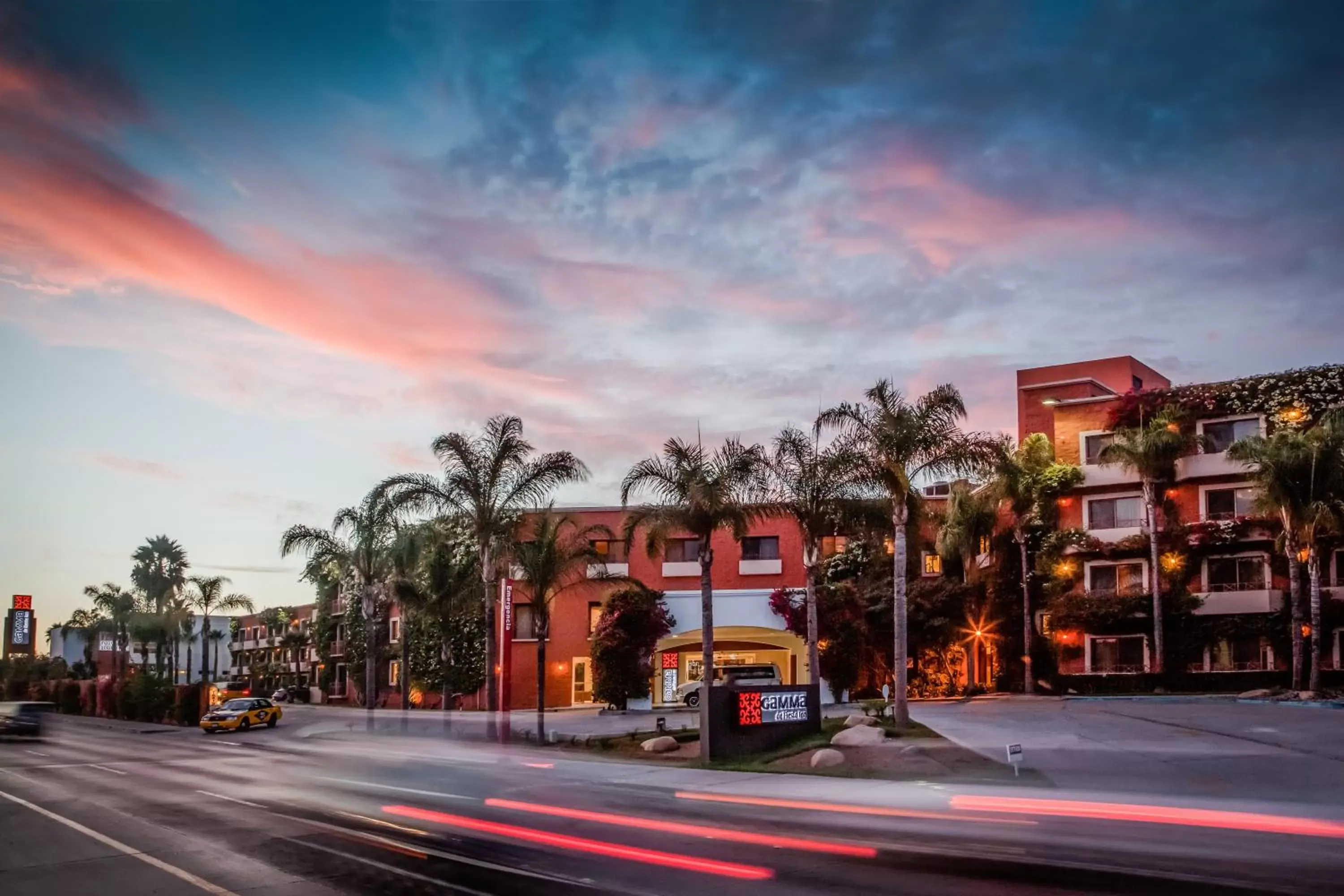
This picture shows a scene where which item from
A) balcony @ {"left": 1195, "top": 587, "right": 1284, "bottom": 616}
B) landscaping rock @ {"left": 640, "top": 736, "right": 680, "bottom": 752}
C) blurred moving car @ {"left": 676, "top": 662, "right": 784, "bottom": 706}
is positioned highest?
balcony @ {"left": 1195, "top": 587, "right": 1284, "bottom": 616}

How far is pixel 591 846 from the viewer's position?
14875mm

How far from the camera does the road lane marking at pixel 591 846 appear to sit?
1288cm

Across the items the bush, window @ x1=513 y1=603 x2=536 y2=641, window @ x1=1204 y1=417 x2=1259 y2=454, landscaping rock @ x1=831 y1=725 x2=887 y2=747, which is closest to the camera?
landscaping rock @ x1=831 y1=725 x2=887 y2=747

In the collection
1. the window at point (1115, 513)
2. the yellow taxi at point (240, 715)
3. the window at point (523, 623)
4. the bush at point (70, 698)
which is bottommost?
the bush at point (70, 698)

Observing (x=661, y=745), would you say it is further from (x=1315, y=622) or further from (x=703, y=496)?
(x=1315, y=622)

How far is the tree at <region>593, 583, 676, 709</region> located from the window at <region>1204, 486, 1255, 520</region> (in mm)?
25630

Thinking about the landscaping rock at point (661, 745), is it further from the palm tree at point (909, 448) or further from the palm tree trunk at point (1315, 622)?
the palm tree trunk at point (1315, 622)

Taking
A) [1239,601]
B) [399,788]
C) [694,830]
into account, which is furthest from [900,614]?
[1239,601]

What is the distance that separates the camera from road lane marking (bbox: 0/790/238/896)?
41.0 feet

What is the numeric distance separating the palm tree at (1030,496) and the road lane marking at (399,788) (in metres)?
32.9

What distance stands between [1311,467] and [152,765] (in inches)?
1575

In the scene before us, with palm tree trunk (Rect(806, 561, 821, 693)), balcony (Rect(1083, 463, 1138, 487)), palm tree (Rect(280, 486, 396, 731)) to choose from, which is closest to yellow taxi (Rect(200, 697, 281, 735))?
palm tree (Rect(280, 486, 396, 731))

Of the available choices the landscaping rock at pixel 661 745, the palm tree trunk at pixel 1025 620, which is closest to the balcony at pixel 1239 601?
the palm tree trunk at pixel 1025 620

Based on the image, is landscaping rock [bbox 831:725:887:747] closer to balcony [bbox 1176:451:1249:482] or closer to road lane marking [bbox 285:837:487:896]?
road lane marking [bbox 285:837:487:896]
